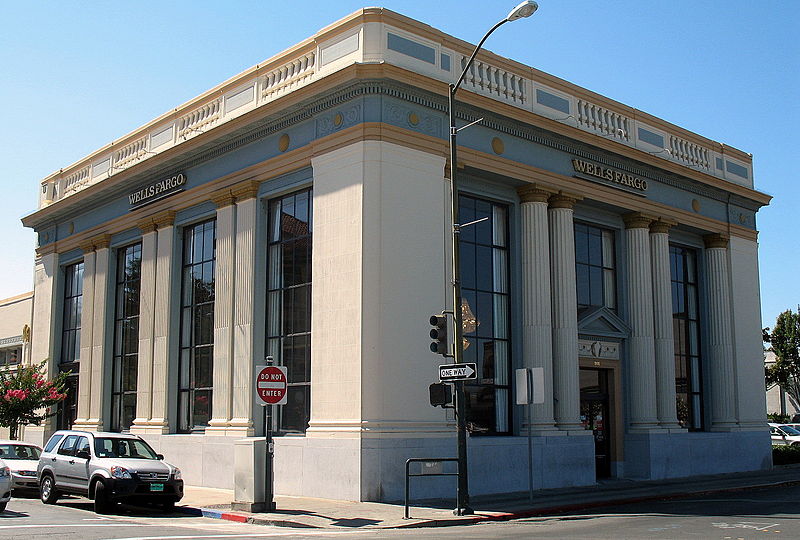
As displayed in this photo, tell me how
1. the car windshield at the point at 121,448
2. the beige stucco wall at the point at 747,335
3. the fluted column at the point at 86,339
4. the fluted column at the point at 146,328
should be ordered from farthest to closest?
1. the beige stucco wall at the point at 747,335
2. the fluted column at the point at 86,339
3. the fluted column at the point at 146,328
4. the car windshield at the point at 121,448

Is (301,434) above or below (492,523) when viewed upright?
above

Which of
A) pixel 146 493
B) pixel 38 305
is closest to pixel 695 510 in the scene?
pixel 146 493

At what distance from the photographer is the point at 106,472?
1859 cm

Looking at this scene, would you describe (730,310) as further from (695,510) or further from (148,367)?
(148,367)

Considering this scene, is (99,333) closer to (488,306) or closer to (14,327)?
(14,327)

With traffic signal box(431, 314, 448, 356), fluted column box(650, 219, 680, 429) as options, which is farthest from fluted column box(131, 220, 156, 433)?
fluted column box(650, 219, 680, 429)

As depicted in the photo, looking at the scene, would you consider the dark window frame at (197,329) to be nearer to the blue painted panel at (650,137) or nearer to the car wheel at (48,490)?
the car wheel at (48,490)

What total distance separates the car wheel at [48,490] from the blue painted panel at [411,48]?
41.7ft

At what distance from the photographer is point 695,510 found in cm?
1928

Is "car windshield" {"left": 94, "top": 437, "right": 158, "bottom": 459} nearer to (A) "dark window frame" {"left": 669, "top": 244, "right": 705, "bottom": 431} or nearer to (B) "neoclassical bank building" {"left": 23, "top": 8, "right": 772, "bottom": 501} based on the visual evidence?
(B) "neoclassical bank building" {"left": 23, "top": 8, "right": 772, "bottom": 501}

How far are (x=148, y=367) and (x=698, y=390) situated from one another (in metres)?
18.1

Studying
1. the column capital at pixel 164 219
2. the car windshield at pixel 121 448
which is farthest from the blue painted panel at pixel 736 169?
the car windshield at pixel 121 448

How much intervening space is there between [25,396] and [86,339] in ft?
8.87

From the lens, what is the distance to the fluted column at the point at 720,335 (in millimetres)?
30312
